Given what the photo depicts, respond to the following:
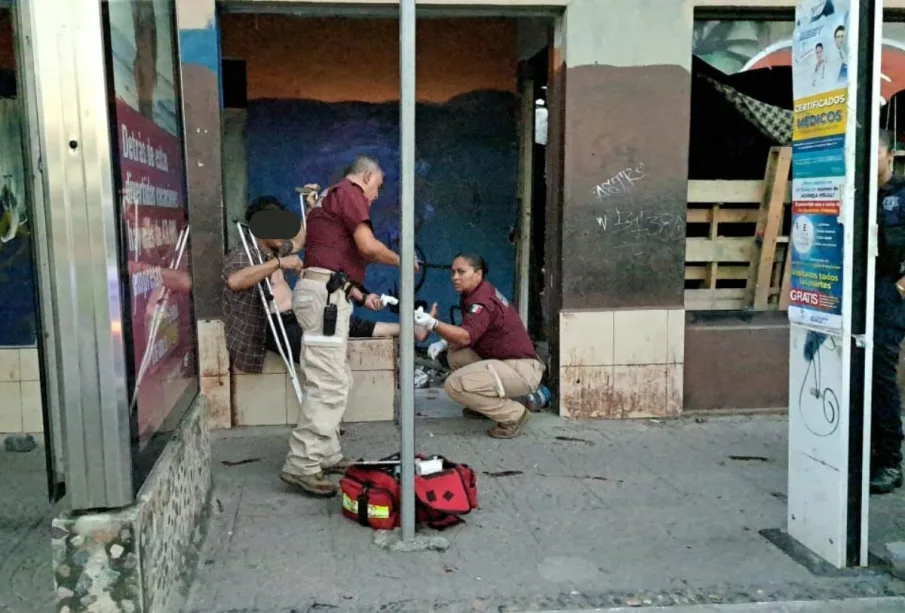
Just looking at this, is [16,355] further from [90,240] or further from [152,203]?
[90,240]

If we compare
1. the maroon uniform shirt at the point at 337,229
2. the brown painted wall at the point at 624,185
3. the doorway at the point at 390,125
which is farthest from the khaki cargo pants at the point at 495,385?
the doorway at the point at 390,125

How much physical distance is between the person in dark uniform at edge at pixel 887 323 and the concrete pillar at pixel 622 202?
1.73 m

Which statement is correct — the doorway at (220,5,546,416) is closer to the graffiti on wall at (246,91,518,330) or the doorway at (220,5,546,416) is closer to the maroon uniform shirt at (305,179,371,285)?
the graffiti on wall at (246,91,518,330)

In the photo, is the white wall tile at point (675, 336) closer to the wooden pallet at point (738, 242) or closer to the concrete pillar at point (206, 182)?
the wooden pallet at point (738, 242)

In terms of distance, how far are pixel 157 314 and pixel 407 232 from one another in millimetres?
1155

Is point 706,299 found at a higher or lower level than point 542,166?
lower

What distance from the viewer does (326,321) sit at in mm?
4777

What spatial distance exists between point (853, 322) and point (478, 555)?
6.72 ft

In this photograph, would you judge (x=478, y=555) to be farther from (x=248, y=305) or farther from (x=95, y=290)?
(x=248, y=305)

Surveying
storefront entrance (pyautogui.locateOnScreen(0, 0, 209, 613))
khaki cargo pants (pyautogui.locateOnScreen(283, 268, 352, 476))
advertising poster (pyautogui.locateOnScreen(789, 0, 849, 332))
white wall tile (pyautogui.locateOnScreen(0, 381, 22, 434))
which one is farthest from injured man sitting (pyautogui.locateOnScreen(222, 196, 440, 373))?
advertising poster (pyautogui.locateOnScreen(789, 0, 849, 332))

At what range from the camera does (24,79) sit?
2.75m

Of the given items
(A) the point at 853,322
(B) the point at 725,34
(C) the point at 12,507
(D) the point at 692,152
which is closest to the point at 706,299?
(D) the point at 692,152

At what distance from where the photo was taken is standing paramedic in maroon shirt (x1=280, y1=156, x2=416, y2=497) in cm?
480

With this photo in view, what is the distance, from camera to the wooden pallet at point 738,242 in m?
6.86
